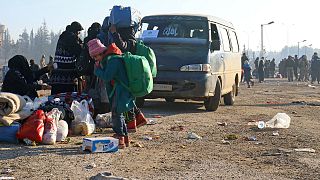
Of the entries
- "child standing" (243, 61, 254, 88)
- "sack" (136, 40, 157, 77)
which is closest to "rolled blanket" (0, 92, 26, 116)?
"sack" (136, 40, 157, 77)

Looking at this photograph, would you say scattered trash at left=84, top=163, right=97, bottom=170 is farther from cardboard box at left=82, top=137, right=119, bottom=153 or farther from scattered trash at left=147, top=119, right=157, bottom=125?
scattered trash at left=147, top=119, right=157, bottom=125

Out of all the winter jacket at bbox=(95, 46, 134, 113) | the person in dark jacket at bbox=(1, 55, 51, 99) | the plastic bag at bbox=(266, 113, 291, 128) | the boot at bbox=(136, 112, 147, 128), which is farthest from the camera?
the plastic bag at bbox=(266, 113, 291, 128)

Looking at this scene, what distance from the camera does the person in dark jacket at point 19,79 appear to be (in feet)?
27.1

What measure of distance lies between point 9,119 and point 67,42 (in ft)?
7.75

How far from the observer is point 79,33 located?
9.46 metres

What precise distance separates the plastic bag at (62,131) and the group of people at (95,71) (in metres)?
0.72

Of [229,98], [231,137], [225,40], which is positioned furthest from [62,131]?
[229,98]

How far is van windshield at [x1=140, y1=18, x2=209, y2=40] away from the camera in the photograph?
12125mm

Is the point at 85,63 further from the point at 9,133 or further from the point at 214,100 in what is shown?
the point at 214,100

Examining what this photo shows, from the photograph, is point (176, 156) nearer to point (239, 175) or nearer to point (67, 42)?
point (239, 175)

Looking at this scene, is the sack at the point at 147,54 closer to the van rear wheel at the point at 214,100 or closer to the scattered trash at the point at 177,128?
the scattered trash at the point at 177,128

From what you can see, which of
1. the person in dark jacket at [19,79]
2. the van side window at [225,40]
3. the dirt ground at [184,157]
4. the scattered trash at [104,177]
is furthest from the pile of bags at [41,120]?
the van side window at [225,40]

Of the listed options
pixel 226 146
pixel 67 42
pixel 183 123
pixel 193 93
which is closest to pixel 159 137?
pixel 226 146

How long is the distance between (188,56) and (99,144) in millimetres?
5168
